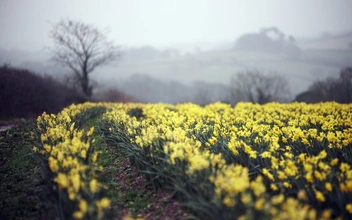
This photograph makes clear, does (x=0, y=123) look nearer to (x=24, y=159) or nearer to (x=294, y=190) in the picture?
(x=24, y=159)

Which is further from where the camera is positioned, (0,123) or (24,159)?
(0,123)

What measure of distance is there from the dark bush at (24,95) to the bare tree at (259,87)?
3198cm

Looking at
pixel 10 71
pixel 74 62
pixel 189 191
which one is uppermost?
pixel 74 62

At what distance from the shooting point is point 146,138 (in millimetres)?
6410

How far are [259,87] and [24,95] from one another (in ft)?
120

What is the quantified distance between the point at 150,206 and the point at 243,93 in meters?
42.8

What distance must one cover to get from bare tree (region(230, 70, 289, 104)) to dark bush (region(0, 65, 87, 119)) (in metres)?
32.0

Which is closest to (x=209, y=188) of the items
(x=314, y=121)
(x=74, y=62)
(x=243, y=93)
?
(x=314, y=121)

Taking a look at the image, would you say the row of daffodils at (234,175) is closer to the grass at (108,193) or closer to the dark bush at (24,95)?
the grass at (108,193)

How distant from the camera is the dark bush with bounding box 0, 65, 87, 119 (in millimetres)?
19062

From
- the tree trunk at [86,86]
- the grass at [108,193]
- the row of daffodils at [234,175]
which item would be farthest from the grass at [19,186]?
the tree trunk at [86,86]

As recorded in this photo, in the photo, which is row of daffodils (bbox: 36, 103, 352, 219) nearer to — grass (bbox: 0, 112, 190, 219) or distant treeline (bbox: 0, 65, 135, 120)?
grass (bbox: 0, 112, 190, 219)

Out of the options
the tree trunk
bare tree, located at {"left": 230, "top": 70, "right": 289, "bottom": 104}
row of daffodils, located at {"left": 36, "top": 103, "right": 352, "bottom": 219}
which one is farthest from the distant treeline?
bare tree, located at {"left": 230, "top": 70, "right": 289, "bottom": 104}

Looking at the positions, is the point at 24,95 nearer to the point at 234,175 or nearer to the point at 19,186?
the point at 19,186
